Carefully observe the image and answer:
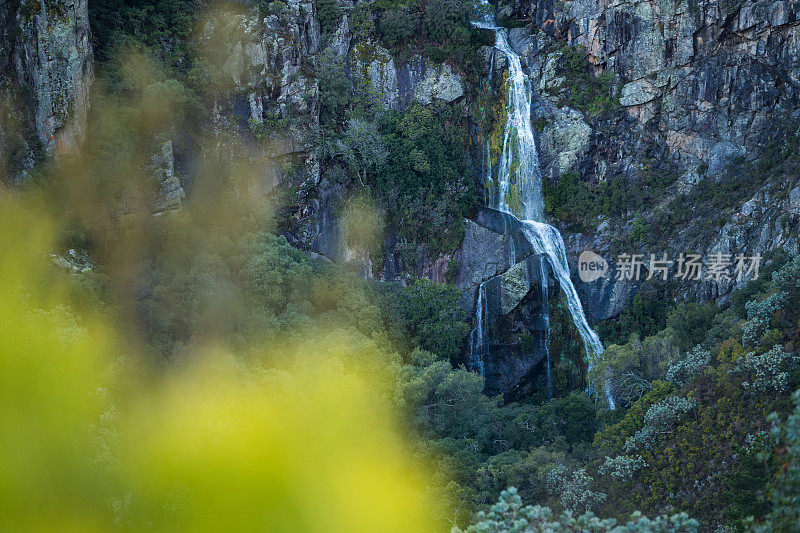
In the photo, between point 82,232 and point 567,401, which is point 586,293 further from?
point 82,232

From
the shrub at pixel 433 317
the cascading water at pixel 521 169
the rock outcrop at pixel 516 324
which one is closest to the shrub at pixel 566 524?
the shrub at pixel 433 317

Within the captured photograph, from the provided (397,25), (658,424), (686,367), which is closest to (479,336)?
(686,367)

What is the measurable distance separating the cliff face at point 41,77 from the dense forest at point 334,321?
135 mm

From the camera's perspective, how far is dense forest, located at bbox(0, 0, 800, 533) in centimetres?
1380

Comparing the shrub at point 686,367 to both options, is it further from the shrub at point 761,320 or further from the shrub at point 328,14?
the shrub at point 328,14

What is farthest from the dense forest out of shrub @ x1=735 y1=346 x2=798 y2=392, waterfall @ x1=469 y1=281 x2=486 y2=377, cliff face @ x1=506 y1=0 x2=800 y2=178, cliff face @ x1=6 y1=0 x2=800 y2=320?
cliff face @ x1=506 y1=0 x2=800 y2=178

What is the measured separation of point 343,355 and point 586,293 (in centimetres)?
1193

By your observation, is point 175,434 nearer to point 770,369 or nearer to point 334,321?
point 334,321

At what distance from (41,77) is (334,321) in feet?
35.7

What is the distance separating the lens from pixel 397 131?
27625 millimetres

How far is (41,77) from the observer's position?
62.3 ft

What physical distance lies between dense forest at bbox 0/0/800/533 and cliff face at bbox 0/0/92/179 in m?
0.14

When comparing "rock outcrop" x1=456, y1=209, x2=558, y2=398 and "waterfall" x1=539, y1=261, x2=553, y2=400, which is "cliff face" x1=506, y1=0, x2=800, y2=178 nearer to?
"waterfall" x1=539, y1=261, x2=553, y2=400

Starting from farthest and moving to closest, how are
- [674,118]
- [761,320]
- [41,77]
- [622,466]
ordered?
[674,118] < [41,77] < [761,320] < [622,466]
